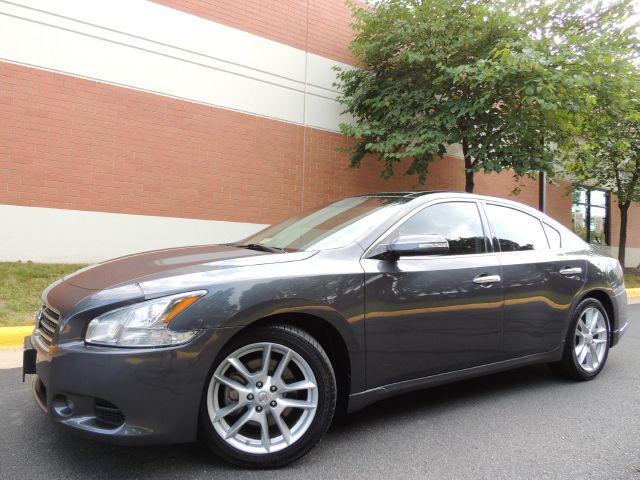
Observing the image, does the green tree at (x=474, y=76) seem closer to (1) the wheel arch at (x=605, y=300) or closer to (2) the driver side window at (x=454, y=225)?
(1) the wheel arch at (x=605, y=300)

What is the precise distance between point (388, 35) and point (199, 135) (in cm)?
427

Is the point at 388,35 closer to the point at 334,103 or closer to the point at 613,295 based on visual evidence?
the point at 334,103

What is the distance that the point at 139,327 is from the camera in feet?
7.71

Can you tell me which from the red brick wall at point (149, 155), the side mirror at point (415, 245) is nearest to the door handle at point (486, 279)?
the side mirror at point (415, 245)

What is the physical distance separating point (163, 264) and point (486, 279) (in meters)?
Answer: 2.14

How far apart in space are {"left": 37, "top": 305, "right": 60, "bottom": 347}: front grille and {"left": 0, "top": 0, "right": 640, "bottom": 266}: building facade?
255 inches

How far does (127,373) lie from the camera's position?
2.27m

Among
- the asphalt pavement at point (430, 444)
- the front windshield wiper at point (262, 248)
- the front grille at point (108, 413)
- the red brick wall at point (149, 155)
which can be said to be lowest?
the asphalt pavement at point (430, 444)

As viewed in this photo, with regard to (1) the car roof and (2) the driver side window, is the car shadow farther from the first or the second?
(1) the car roof

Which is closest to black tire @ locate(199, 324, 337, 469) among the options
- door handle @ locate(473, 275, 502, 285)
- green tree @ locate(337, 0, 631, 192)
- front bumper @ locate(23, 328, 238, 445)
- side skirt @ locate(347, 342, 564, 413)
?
front bumper @ locate(23, 328, 238, 445)

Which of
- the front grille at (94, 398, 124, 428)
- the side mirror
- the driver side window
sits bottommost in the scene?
the front grille at (94, 398, 124, 428)

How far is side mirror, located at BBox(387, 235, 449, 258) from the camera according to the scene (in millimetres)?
2975

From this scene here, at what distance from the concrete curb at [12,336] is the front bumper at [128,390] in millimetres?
3264

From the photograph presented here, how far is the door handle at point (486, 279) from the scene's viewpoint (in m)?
3.47
